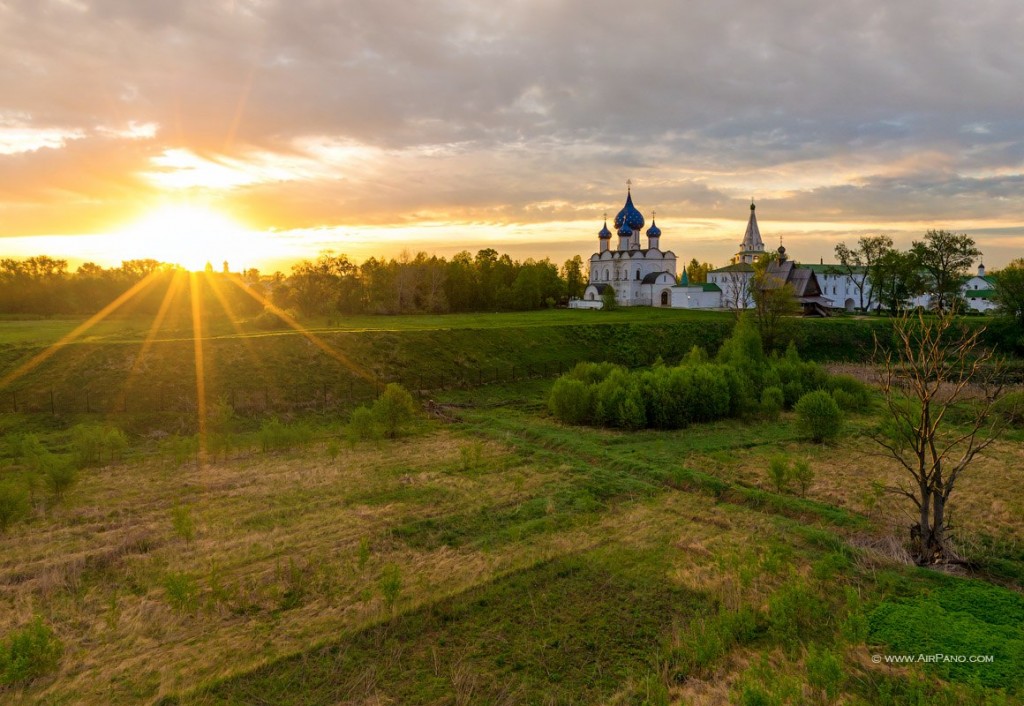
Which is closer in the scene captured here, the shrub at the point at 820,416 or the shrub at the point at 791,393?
the shrub at the point at 820,416

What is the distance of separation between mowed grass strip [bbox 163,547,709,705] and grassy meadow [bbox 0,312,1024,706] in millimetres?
47

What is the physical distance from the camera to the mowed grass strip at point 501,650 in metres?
9.87

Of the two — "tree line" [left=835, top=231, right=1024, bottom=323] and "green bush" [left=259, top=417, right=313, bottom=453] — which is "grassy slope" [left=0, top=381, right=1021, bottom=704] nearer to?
"green bush" [left=259, top=417, right=313, bottom=453]

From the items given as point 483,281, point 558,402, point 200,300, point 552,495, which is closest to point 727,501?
point 552,495

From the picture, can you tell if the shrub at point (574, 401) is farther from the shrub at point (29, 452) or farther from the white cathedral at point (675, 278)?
the white cathedral at point (675, 278)

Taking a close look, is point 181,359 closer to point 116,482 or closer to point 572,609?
point 116,482

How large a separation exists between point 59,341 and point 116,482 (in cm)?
2200

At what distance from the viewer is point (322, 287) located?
5966 centimetres

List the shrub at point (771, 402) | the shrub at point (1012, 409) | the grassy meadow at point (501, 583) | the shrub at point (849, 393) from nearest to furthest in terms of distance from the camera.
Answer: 1. the grassy meadow at point (501, 583)
2. the shrub at point (1012, 409)
3. the shrub at point (771, 402)
4. the shrub at point (849, 393)

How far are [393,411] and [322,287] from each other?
35259 millimetres

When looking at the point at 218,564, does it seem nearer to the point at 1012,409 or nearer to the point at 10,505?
the point at 10,505

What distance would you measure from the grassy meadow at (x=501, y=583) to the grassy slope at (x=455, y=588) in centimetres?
6

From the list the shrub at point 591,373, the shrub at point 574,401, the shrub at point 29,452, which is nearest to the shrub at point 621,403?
the shrub at point 574,401

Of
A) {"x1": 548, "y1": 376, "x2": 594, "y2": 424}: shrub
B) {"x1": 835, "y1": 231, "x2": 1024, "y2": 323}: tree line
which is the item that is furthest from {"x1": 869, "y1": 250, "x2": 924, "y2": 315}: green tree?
{"x1": 548, "y1": 376, "x2": 594, "y2": 424}: shrub
